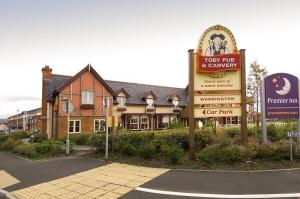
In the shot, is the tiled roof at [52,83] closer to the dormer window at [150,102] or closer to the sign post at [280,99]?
the dormer window at [150,102]

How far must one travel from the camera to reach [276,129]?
18.5m

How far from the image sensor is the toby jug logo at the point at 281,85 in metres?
13.9

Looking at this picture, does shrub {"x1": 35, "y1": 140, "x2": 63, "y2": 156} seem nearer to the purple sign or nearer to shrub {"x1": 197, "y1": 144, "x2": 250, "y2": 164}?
shrub {"x1": 197, "y1": 144, "x2": 250, "y2": 164}

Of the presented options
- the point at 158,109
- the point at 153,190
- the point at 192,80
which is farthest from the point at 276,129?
the point at 158,109

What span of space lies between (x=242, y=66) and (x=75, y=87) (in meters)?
23.3

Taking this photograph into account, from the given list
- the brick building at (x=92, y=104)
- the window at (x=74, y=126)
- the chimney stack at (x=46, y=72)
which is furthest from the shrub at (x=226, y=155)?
the chimney stack at (x=46, y=72)

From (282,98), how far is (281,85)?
24.2 inches

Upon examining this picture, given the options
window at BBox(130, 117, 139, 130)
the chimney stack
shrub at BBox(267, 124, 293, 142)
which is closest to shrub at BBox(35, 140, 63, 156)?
shrub at BBox(267, 124, 293, 142)

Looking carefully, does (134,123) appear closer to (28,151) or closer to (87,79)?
(87,79)

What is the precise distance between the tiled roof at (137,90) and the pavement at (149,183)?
24.8 metres

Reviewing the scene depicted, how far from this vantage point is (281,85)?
1402 cm

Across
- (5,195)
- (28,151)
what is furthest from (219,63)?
(28,151)

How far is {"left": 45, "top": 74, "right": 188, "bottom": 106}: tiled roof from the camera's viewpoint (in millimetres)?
36188

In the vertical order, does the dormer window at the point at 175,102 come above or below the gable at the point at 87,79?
below
